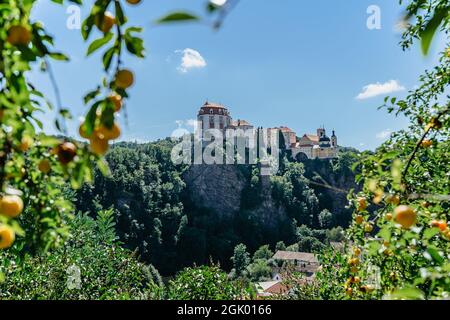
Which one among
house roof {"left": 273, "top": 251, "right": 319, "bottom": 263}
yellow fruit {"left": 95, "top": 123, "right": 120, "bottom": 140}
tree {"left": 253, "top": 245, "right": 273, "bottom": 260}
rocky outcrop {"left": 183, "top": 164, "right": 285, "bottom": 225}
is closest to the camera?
yellow fruit {"left": 95, "top": 123, "right": 120, "bottom": 140}

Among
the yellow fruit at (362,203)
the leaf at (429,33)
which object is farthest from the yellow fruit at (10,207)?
the yellow fruit at (362,203)

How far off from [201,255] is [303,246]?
7.41 meters

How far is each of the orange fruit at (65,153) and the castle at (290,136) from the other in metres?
35.0

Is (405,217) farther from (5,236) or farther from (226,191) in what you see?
(226,191)

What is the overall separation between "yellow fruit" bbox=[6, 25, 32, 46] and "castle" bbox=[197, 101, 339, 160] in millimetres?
35047

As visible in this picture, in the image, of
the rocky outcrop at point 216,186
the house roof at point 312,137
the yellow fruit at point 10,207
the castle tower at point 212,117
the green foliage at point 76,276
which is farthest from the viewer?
the house roof at point 312,137

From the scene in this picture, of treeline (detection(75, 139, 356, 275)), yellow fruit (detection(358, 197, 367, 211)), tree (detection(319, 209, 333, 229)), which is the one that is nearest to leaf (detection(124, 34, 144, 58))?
yellow fruit (detection(358, 197, 367, 211))

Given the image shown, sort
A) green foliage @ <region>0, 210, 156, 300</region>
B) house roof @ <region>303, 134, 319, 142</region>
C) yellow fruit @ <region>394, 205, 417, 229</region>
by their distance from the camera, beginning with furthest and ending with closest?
house roof @ <region>303, 134, 319, 142</region>
green foliage @ <region>0, 210, 156, 300</region>
yellow fruit @ <region>394, 205, 417, 229</region>

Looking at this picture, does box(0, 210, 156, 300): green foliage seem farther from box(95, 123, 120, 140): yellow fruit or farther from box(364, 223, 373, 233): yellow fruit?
box(95, 123, 120, 140): yellow fruit

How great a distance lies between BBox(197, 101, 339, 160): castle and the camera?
120 ft

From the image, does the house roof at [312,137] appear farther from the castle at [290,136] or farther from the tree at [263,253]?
the tree at [263,253]

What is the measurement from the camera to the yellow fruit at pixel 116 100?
518mm

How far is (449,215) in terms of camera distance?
4.78 ft
